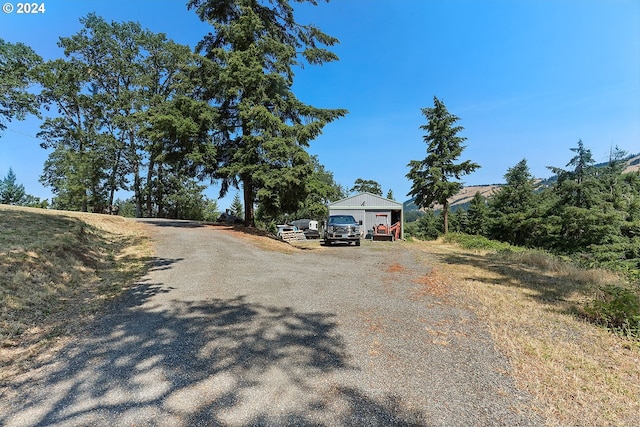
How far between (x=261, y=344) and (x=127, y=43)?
4011 centimetres

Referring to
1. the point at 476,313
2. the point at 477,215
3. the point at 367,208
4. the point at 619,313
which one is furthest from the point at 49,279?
the point at 477,215

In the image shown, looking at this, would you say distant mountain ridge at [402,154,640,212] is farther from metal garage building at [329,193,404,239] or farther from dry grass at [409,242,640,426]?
dry grass at [409,242,640,426]

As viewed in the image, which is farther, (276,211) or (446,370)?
(276,211)

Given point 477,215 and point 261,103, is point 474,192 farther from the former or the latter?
point 261,103

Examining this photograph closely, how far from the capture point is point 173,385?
9.10 ft

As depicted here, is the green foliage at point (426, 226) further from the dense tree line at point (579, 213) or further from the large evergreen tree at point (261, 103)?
the large evergreen tree at point (261, 103)

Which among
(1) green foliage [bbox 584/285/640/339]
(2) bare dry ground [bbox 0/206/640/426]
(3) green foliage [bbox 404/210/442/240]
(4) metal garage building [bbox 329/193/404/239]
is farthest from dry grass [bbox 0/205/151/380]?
(3) green foliage [bbox 404/210/442/240]

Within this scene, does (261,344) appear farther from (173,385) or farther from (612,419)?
(612,419)

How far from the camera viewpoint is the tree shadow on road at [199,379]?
2398 millimetres

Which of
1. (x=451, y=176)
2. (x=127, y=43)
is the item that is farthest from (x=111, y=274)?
(x=127, y=43)

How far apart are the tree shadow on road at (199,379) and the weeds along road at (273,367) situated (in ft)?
0.04

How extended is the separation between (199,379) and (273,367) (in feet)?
2.25

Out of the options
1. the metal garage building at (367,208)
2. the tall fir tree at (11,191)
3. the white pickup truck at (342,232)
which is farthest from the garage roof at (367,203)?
the tall fir tree at (11,191)

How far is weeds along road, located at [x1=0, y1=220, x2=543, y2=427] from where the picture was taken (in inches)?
95.8
